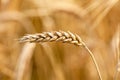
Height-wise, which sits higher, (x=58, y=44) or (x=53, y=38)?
(x=58, y=44)

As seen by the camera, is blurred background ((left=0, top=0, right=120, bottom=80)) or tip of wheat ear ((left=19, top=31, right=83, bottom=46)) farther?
blurred background ((left=0, top=0, right=120, bottom=80))

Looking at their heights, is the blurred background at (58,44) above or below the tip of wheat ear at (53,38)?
above

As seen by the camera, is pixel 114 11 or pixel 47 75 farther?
pixel 114 11

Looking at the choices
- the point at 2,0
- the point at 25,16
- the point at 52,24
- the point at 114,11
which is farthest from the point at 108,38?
the point at 2,0

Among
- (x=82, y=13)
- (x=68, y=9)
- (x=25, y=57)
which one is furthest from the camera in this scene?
(x=82, y=13)

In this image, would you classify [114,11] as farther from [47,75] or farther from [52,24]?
[47,75]

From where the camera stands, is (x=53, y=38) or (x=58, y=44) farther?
(x=58, y=44)

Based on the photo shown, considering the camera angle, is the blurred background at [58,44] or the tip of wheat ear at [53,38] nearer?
the tip of wheat ear at [53,38]

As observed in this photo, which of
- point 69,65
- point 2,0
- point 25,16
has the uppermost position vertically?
point 2,0
